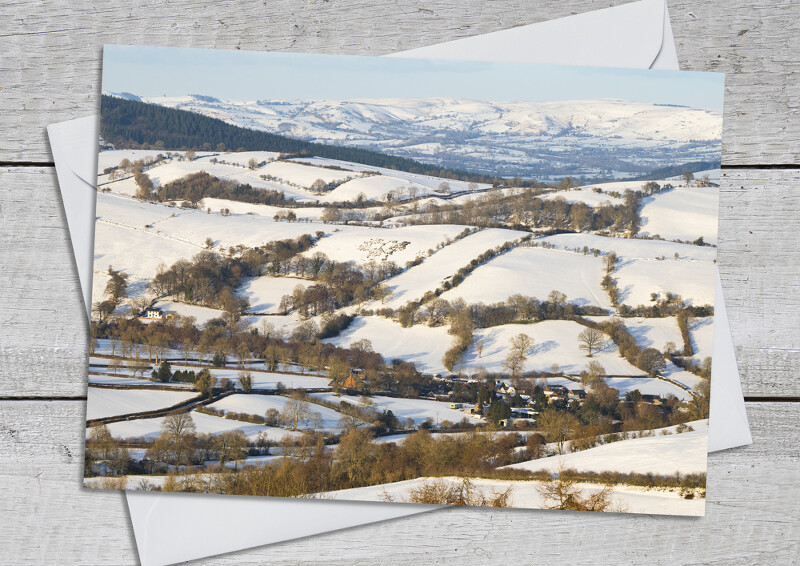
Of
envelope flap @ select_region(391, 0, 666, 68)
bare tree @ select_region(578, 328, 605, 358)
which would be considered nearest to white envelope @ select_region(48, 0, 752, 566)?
envelope flap @ select_region(391, 0, 666, 68)

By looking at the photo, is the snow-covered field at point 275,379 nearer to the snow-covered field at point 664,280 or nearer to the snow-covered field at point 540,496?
the snow-covered field at point 540,496

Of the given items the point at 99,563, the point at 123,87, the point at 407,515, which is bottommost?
the point at 99,563

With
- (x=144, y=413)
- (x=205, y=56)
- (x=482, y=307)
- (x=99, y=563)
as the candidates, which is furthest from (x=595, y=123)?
(x=99, y=563)

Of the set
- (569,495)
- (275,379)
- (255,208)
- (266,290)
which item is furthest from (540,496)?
(255,208)

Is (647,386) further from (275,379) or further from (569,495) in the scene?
(275,379)

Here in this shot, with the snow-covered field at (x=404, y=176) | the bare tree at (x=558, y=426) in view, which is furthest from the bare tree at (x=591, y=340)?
the snow-covered field at (x=404, y=176)

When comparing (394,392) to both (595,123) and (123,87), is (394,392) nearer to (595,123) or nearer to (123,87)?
(595,123)
